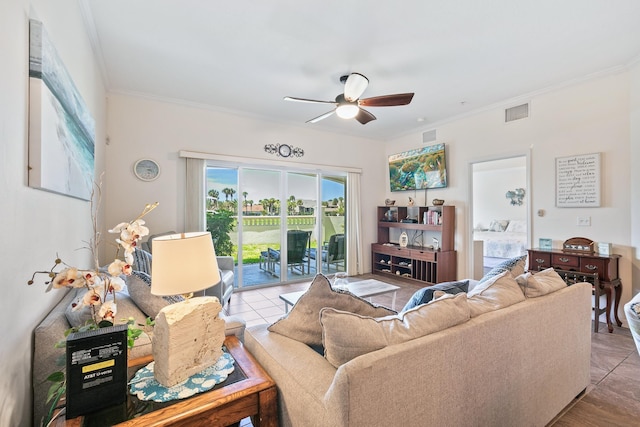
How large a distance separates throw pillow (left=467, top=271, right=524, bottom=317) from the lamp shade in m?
1.23

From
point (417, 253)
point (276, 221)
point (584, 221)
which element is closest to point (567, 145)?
point (584, 221)

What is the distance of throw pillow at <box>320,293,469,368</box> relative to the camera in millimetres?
1046

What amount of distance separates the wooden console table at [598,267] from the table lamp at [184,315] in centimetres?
364

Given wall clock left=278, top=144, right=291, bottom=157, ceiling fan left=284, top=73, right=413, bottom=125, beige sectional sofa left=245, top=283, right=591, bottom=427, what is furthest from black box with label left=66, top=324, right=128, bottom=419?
wall clock left=278, top=144, right=291, bottom=157

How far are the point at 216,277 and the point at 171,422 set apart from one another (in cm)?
55

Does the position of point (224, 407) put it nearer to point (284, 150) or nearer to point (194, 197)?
point (194, 197)

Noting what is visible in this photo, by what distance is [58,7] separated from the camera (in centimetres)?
162

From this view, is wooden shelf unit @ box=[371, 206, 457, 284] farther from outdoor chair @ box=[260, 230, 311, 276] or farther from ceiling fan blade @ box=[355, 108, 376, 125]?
ceiling fan blade @ box=[355, 108, 376, 125]

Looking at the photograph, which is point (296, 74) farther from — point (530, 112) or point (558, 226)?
point (558, 226)

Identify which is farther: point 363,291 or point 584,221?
point 584,221

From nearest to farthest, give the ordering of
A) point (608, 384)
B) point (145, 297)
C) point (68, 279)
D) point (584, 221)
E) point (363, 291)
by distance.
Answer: point (68, 279) → point (145, 297) → point (608, 384) → point (363, 291) → point (584, 221)

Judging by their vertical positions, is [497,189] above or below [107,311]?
above

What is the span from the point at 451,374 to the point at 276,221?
405 centimetres

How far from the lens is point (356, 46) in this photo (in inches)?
105
